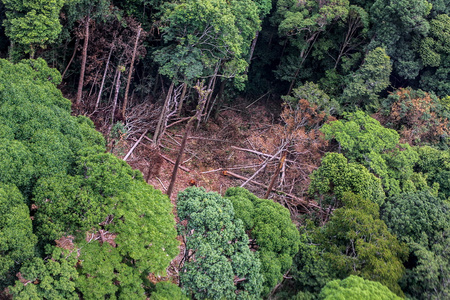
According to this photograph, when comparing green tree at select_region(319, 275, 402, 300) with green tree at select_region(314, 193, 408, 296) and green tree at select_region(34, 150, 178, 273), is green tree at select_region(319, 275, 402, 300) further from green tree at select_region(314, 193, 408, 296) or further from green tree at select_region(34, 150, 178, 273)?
green tree at select_region(34, 150, 178, 273)

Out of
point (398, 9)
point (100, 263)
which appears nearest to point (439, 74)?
point (398, 9)

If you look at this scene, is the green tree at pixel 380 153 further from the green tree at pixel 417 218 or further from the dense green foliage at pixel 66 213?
the dense green foliage at pixel 66 213

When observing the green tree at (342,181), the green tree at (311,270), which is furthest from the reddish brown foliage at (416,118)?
the green tree at (311,270)

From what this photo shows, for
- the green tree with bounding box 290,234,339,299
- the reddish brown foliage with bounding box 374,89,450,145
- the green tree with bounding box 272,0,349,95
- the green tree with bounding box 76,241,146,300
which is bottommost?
the green tree with bounding box 290,234,339,299

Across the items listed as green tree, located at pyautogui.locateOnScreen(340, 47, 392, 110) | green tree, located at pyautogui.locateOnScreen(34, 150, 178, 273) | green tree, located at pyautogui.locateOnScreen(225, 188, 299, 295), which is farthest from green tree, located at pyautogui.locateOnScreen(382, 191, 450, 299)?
green tree, located at pyautogui.locateOnScreen(34, 150, 178, 273)

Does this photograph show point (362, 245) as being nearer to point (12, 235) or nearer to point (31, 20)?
point (12, 235)

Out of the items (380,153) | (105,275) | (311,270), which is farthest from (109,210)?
(380,153)

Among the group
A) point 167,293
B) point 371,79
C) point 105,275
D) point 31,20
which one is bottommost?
point 167,293
